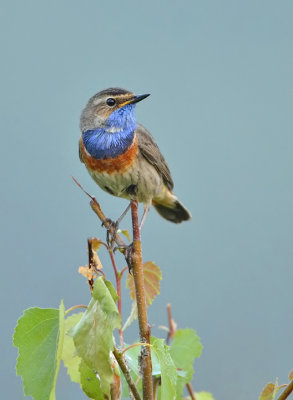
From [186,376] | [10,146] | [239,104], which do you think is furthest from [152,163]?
[239,104]

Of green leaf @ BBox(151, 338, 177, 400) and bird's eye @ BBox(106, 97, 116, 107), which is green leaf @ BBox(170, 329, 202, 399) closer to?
green leaf @ BBox(151, 338, 177, 400)

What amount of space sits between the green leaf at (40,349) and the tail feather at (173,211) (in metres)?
3.22

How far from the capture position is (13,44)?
1595 centimetres

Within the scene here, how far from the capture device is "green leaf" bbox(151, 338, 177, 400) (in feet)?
5.51

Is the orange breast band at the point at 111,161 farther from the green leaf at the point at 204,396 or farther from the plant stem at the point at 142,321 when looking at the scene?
the plant stem at the point at 142,321

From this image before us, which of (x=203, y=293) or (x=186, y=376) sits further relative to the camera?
(x=203, y=293)

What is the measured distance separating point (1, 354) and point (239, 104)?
7.32 m

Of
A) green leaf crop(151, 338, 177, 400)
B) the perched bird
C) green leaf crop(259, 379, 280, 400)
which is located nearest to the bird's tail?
the perched bird

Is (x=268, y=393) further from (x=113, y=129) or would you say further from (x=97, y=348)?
(x=113, y=129)

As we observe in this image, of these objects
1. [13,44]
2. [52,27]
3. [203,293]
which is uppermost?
[52,27]

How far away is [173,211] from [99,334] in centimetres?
355

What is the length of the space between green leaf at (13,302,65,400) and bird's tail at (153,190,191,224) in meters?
3.14

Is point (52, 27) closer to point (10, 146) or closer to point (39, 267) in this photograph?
point (10, 146)

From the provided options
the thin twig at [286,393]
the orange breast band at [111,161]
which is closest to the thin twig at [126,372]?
the thin twig at [286,393]
